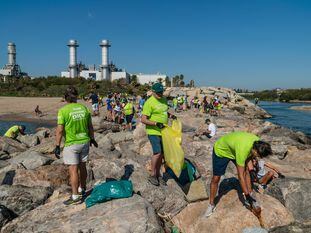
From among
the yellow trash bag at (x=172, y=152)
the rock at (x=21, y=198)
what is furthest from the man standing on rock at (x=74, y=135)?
the yellow trash bag at (x=172, y=152)

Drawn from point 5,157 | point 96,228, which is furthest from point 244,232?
point 5,157

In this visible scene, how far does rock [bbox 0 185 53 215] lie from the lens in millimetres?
5527

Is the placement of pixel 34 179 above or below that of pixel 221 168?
below

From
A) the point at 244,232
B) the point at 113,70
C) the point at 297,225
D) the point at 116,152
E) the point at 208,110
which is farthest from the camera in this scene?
the point at 113,70

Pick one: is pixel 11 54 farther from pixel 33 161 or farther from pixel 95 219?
pixel 95 219

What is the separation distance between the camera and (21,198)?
18.4 ft

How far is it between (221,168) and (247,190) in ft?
1.66

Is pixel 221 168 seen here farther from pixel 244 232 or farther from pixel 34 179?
pixel 34 179

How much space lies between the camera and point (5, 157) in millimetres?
10281

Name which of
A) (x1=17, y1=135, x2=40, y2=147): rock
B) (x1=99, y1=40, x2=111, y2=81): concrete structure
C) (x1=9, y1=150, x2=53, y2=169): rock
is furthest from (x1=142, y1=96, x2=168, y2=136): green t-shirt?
(x1=99, y1=40, x2=111, y2=81): concrete structure

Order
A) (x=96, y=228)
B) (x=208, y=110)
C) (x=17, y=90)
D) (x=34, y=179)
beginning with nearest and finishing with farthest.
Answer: (x=96, y=228)
(x=34, y=179)
(x=208, y=110)
(x=17, y=90)

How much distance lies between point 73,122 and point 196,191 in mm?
2462

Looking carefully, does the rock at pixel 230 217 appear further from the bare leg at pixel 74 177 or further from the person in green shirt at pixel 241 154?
the bare leg at pixel 74 177

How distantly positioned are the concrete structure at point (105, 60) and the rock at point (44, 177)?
79.7 m
